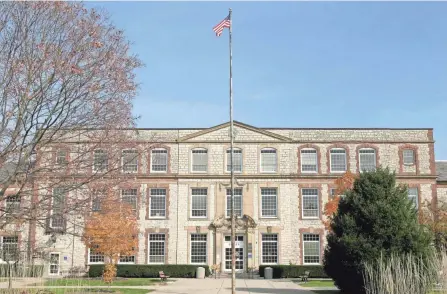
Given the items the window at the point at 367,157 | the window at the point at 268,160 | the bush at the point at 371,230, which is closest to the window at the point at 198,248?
the window at the point at 268,160

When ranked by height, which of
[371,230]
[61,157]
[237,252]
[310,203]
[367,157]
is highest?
[367,157]

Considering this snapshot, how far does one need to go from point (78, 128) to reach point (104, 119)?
690 mm

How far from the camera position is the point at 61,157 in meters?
14.0

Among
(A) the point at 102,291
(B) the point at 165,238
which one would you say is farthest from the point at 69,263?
(A) the point at 102,291

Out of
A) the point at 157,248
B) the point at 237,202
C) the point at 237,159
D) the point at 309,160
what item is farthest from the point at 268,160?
the point at 157,248

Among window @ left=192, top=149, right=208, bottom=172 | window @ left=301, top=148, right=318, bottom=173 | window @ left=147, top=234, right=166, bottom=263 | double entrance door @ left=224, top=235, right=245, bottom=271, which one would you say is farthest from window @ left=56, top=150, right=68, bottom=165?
window @ left=301, top=148, right=318, bottom=173

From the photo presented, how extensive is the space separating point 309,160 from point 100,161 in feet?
105

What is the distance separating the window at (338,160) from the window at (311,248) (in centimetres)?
576

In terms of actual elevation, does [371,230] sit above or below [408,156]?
below

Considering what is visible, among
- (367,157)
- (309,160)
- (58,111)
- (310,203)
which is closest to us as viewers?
(58,111)

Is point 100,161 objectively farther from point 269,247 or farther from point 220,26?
point 269,247

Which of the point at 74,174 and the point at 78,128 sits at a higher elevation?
the point at 78,128

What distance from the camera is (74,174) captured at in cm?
1350

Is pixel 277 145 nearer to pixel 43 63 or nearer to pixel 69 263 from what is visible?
pixel 69 263
